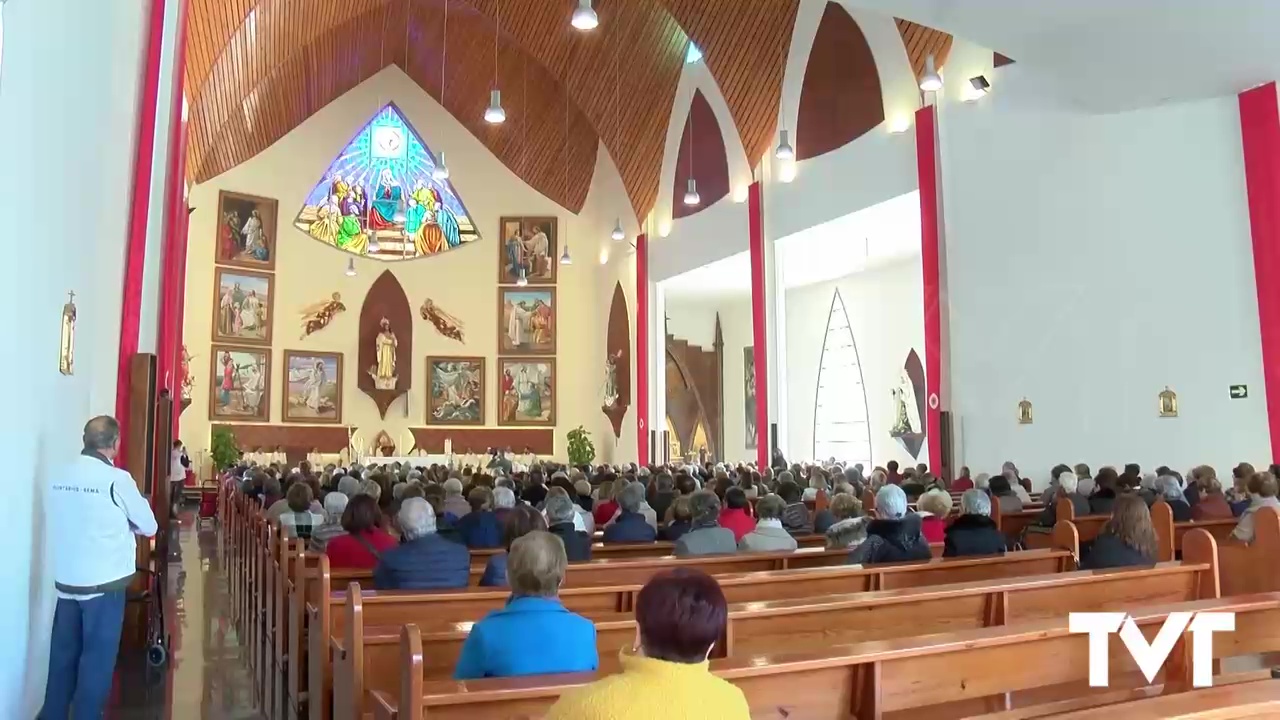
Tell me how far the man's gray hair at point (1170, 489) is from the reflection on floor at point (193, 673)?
6.17 meters

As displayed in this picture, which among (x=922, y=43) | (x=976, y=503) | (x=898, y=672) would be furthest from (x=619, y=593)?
(x=922, y=43)

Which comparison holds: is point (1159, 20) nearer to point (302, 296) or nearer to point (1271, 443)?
point (1271, 443)

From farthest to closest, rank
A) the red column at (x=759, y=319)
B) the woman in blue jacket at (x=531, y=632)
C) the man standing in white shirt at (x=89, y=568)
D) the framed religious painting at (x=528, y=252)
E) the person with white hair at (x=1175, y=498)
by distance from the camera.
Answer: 1. the framed religious painting at (x=528, y=252)
2. the red column at (x=759, y=319)
3. the person with white hair at (x=1175, y=498)
4. the man standing in white shirt at (x=89, y=568)
5. the woman in blue jacket at (x=531, y=632)

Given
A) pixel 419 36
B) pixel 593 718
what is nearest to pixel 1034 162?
pixel 593 718

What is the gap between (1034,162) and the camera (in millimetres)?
11367

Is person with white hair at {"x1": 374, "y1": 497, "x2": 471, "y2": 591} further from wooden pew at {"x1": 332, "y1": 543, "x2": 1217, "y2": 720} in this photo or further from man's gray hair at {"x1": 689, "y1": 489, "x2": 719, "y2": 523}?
man's gray hair at {"x1": 689, "y1": 489, "x2": 719, "y2": 523}

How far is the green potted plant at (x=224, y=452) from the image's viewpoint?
1702 cm

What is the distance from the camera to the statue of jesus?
2000 cm

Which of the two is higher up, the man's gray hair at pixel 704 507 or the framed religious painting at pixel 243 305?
the framed religious painting at pixel 243 305

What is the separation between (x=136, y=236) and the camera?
23.6 feet

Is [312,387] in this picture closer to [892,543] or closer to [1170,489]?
[1170,489]

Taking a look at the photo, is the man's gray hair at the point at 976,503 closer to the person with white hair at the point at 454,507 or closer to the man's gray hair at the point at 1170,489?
the man's gray hair at the point at 1170,489

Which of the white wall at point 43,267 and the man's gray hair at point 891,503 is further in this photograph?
the man's gray hair at point 891,503

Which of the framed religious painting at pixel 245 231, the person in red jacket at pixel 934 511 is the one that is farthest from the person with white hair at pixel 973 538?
the framed religious painting at pixel 245 231
